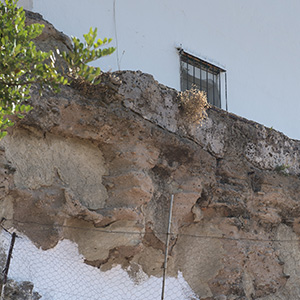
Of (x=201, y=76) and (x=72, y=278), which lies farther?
(x=201, y=76)

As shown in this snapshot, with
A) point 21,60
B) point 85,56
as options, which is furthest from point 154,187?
point 21,60

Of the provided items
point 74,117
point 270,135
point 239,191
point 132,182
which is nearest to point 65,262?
point 132,182

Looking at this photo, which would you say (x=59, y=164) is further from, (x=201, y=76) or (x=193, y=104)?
(x=201, y=76)

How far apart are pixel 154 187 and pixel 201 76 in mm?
2246

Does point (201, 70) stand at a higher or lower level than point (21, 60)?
higher

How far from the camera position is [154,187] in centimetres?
668

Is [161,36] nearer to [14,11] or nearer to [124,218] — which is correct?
[124,218]

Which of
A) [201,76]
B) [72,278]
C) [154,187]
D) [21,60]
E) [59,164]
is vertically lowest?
[72,278]

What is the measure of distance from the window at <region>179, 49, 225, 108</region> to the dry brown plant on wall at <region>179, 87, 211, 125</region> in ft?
2.96

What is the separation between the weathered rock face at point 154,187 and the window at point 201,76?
79cm

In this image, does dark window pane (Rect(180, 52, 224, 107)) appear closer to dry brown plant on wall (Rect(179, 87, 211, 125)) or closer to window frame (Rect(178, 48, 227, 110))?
window frame (Rect(178, 48, 227, 110))

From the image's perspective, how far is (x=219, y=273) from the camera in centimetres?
688

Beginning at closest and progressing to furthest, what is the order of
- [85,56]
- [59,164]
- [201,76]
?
[85,56], [59,164], [201,76]

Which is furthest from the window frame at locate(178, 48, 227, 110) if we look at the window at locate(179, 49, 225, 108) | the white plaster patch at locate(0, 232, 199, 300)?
the white plaster patch at locate(0, 232, 199, 300)
